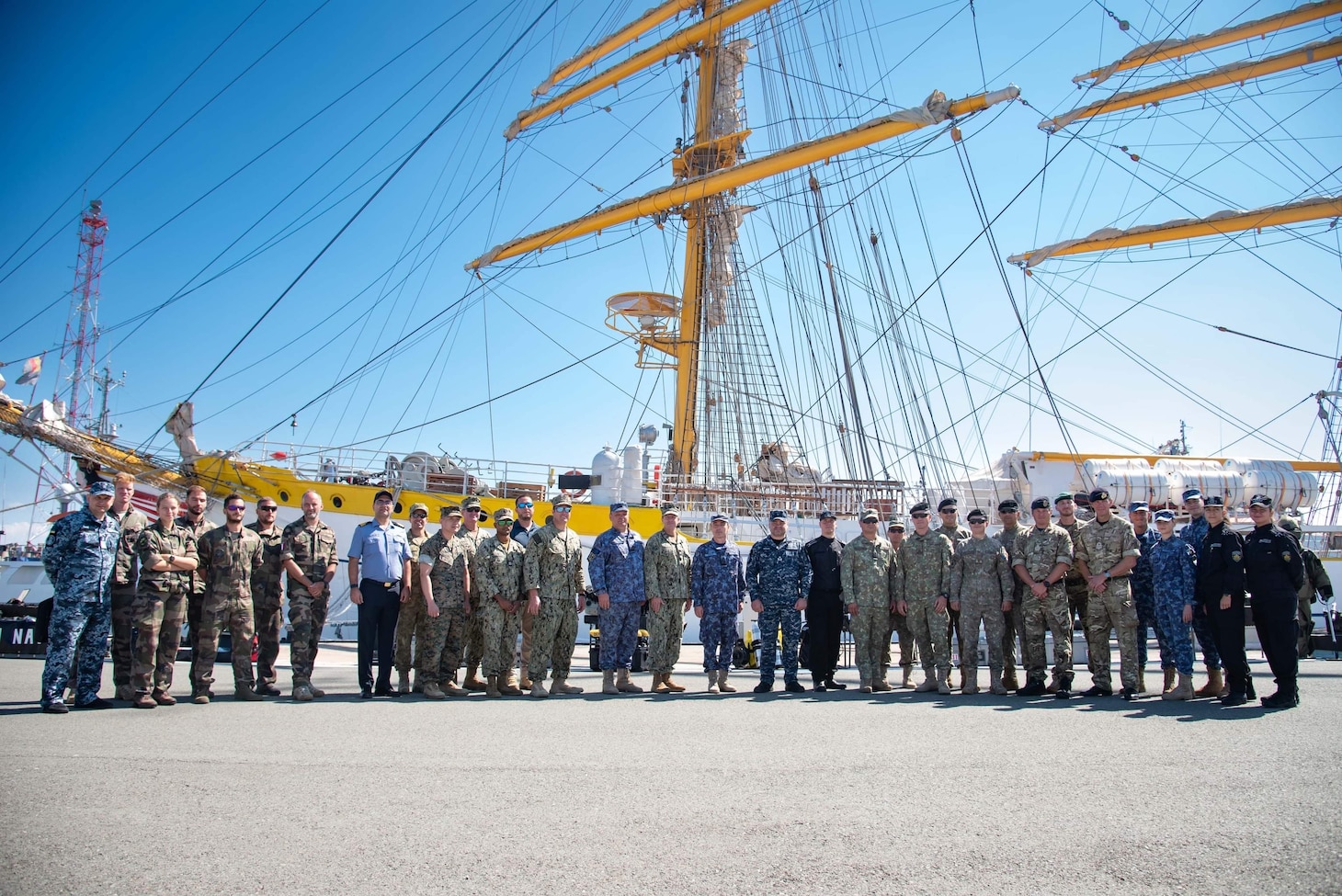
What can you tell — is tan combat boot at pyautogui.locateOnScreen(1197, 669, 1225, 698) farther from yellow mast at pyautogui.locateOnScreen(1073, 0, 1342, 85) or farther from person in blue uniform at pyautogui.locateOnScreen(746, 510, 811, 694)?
yellow mast at pyautogui.locateOnScreen(1073, 0, 1342, 85)

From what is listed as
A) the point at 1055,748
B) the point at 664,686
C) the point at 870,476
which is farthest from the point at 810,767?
the point at 870,476

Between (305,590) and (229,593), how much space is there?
1.76ft

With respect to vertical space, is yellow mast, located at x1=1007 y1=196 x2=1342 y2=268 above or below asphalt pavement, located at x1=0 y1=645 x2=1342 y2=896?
above

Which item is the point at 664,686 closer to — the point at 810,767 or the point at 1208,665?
the point at 810,767

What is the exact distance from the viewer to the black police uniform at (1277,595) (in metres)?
5.79

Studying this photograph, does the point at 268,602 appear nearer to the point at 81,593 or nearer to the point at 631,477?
the point at 81,593

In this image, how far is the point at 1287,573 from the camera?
605cm

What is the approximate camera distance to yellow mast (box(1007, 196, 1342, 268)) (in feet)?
66.4

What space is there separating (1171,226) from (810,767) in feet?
75.8

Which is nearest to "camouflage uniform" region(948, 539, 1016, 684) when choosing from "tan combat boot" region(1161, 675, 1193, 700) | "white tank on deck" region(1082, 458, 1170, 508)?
"tan combat boot" region(1161, 675, 1193, 700)

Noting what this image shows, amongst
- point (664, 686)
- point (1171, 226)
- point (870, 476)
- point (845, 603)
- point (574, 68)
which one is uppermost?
point (574, 68)

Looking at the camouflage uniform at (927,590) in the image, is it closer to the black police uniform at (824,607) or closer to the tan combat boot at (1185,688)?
the black police uniform at (824,607)

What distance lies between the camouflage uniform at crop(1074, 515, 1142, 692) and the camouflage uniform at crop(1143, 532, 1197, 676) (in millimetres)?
226

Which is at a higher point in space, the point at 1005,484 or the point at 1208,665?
the point at 1005,484
